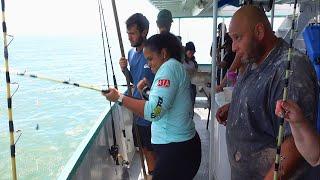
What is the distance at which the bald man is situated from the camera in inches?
52.5

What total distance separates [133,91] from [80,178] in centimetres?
97

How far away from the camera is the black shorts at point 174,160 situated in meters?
2.08

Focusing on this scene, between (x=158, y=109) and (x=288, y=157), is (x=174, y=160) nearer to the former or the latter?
(x=158, y=109)

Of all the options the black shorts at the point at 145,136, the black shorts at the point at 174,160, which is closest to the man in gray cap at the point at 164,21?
the black shorts at the point at 145,136

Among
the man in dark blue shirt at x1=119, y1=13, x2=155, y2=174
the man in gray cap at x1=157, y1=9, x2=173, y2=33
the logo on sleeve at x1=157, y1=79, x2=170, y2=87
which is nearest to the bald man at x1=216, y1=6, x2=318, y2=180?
the logo on sleeve at x1=157, y1=79, x2=170, y2=87

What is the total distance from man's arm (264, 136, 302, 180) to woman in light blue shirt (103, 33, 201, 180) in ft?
2.39

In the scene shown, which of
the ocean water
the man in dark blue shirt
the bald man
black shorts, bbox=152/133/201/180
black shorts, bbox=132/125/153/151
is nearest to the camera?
the bald man

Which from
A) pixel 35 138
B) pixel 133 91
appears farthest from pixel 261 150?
pixel 35 138

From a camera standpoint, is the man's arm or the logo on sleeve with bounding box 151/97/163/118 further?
the logo on sleeve with bounding box 151/97/163/118

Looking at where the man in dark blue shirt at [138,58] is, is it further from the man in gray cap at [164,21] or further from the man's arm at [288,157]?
the man's arm at [288,157]

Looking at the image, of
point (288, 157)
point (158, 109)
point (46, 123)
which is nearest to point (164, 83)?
point (158, 109)

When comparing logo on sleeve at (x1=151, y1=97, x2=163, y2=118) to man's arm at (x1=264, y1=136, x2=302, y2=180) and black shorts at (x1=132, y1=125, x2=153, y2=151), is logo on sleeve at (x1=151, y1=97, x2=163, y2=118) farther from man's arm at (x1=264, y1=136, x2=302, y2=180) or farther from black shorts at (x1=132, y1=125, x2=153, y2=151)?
black shorts at (x1=132, y1=125, x2=153, y2=151)

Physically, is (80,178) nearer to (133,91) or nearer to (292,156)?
(133,91)

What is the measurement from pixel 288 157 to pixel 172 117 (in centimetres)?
81
